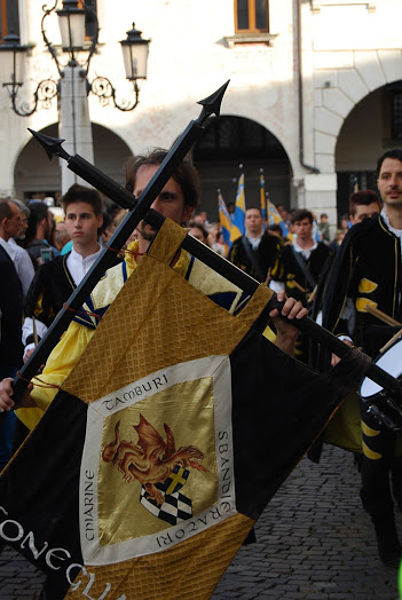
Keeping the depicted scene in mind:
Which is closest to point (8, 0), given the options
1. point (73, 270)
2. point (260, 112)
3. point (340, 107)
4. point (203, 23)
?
point (203, 23)

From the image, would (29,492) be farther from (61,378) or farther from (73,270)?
(73,270)

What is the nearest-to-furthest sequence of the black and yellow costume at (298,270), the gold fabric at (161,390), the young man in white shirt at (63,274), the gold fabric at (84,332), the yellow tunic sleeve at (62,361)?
1. the gold fabric at (161,390)
2. the gold fabric at (84,332)
3. the yellow tunic sleeve at (62,361)
4. the young man in white shirt at (63,274)
5. the black and yellow costume at (298,270)

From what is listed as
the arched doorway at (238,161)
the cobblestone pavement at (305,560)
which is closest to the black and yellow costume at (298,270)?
the cobblestone pavement at (305,560)

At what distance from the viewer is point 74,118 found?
11.2 meters

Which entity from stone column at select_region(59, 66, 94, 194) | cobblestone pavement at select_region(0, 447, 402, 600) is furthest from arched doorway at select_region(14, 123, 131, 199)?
cobblestone pavement at select_region(0, 447, 402, 600)

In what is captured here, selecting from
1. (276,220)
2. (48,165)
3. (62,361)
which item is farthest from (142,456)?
(48,165)

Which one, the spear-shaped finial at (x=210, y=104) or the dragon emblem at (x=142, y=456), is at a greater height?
the spear-shaped finial at (x=210, y=104)

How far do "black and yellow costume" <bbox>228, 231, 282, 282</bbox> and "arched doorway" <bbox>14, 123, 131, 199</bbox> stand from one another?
1604 cm

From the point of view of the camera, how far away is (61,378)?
11.6 feet

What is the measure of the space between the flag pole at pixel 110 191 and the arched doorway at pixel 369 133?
25983 millimetres

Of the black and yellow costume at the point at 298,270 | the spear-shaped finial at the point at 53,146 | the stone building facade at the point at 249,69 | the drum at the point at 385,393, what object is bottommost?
the black and yellow costume at the point at 298,270

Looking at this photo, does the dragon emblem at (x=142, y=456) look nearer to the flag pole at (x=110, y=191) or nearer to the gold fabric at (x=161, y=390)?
the gold fabric at (x=161, y=390)

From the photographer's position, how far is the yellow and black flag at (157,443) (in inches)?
127

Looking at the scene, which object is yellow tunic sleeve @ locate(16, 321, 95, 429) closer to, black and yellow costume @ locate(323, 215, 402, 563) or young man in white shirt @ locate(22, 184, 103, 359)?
black and yellow costume @ locate(323, 215, 402, 563)
